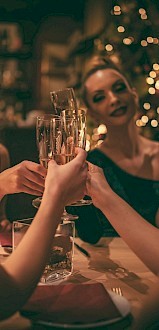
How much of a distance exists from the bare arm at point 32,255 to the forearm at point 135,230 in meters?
0.22

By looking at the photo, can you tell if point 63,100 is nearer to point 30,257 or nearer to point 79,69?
point 30,257

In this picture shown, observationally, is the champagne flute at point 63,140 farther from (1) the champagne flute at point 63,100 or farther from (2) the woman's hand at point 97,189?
(1) the champagne flute at point 63,100

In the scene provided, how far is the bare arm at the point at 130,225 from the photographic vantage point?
94 centimetres

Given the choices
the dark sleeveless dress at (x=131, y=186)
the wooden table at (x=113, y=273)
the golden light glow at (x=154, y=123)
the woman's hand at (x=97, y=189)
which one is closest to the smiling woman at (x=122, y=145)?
the dark sleeveless dress at (x=131, y=186)

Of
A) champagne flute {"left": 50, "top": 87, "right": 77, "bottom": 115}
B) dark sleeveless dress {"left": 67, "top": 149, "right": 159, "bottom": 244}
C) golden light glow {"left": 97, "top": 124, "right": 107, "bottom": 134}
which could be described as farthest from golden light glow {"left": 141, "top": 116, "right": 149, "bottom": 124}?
champagne flute {"left": 50, "top": 87, "right": 77, "bottom": 115}

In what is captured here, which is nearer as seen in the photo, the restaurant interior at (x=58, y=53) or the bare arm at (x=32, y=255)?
the bare arm at (x=32, y=255)

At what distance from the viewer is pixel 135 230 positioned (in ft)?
3.10

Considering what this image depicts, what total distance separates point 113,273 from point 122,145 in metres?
1.54

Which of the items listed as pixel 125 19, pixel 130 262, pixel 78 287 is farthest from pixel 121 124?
pixel 78 287

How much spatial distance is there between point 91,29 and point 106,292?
2.76 meters

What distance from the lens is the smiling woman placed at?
2322 mm

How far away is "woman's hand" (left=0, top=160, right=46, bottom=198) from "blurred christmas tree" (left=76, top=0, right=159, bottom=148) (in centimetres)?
136

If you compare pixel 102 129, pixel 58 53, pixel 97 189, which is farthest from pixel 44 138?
pixel 58 53

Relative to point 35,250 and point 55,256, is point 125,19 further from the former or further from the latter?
point 35,250
